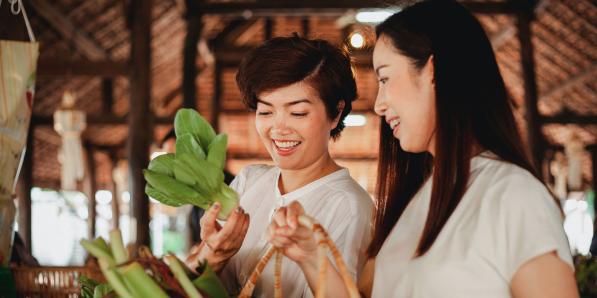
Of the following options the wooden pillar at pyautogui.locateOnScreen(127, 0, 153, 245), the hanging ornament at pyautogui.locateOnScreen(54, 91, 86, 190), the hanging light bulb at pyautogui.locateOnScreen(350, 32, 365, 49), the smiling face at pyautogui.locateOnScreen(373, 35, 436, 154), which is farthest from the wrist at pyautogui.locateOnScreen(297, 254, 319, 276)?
the hanging ornament at pyautogui.locateOnScreen(54, 91, 86, 190)

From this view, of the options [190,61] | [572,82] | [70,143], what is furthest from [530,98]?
[70,143]

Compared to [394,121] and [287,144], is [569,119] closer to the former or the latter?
[287,144]

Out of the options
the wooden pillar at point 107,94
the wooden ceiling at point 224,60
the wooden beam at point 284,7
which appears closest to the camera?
the wooden beam at point 284,7

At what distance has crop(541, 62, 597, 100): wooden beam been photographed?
1120cm

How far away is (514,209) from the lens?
115 cm

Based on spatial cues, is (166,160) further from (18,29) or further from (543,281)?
(18,29)

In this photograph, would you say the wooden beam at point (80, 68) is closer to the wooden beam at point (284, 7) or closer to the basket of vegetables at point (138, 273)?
the wooden beam at point (284, 7)

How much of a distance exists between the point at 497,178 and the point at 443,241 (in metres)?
0.14

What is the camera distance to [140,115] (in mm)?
6789

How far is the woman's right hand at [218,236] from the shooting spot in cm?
141

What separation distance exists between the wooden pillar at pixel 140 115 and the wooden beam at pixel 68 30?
1.29 metres

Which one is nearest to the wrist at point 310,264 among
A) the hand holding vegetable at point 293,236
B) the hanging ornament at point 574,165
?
the hand holding vegetable at point 293,236

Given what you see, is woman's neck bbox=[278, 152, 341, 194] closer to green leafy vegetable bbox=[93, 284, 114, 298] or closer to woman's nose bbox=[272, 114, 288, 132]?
woman's nose bbox=[272, 114, 288, 132]

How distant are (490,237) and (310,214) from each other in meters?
0.61
